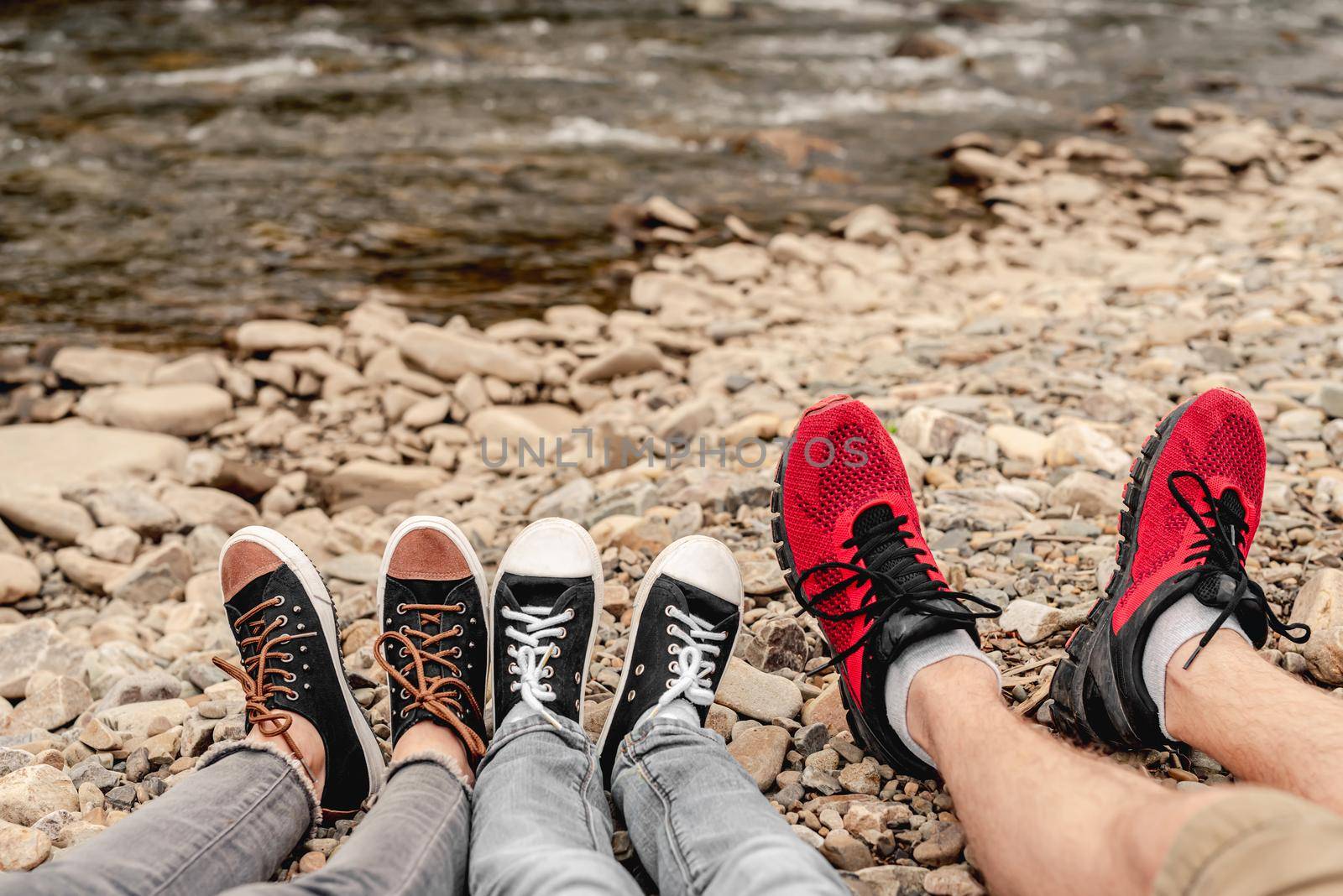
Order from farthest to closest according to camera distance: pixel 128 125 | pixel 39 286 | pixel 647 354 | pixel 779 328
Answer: pixel 128 125 < pixel 39 286 < pixel 779 328 < pixel 647 354

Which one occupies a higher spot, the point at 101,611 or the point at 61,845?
the point at 61,845

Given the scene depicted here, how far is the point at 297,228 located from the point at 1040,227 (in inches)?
196

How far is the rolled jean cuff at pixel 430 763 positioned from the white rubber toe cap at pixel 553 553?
19.8 inches

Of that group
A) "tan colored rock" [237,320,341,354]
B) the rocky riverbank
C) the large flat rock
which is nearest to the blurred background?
"tan colored rock" [237,320,341,354]

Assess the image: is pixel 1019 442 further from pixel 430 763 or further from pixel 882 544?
pixel 430 763

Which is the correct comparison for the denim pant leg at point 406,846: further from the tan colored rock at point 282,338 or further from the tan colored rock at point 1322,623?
the tan colored rock at point 282,338

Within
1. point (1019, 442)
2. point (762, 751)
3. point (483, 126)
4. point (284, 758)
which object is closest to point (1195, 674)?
point (762, 751)

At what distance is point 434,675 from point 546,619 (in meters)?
0.26

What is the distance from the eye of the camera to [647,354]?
4562 millimetres

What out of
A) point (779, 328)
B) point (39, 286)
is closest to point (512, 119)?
point (39, 286)

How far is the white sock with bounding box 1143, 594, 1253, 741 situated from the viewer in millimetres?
1699

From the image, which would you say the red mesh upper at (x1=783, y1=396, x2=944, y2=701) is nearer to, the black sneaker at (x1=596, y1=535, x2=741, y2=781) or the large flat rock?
the black sneaker at (x1=596, y1=535, x2=741, y2=781)

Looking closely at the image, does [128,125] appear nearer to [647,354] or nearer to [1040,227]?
[647,354]

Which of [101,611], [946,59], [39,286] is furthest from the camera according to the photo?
[946,59]
